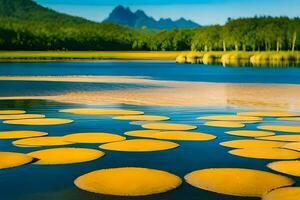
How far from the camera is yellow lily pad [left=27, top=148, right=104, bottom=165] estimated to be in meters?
9.95

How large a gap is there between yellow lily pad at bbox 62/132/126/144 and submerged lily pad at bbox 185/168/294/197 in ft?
11.6

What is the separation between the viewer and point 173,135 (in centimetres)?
1305

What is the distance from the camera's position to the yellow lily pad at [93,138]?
1213cm

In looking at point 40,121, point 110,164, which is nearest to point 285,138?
point 110,164

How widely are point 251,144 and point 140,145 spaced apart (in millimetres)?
2576

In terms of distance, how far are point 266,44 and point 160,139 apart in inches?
4593

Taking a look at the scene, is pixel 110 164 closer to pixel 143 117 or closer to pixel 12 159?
pixel 12 159

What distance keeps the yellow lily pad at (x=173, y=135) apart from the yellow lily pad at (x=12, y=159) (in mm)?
3461

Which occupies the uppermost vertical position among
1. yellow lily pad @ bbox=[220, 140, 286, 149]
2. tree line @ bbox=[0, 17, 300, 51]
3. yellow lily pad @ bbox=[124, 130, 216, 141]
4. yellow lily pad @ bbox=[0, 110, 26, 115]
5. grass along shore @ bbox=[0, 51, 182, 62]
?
tree line @ bbox=[0, 17, 300, 51]

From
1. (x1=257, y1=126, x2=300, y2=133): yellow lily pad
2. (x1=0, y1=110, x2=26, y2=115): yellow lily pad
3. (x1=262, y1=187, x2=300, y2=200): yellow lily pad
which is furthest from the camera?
(x1=0, y1=110, x2=26, y2=115): yellow lily pad

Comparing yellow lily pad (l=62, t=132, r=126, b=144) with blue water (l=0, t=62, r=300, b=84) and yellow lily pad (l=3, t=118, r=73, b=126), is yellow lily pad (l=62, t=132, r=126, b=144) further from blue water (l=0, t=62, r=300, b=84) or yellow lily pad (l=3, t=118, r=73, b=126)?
blue water (l=0, t=62, r=300, b=84)

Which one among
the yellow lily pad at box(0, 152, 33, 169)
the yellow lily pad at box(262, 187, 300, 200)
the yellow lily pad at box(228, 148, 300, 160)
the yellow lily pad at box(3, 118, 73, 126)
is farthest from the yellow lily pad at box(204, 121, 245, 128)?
the yellow lily pad at box(262, 187, 300, 200)

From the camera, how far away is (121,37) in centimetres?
17150

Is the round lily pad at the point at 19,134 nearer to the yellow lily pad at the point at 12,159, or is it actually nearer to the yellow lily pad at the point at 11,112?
the yellow lily pad at the point at 12,159
